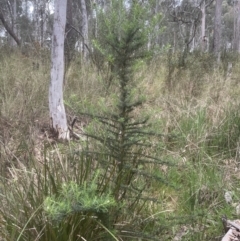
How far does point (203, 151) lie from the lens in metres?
3.33

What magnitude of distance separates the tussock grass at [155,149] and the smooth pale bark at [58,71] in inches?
8.3

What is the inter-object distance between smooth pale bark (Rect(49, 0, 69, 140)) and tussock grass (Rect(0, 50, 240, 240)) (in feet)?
0.69

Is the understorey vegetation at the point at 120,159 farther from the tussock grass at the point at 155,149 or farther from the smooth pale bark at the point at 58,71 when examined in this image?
the smooth pale bark at the point at 58,71

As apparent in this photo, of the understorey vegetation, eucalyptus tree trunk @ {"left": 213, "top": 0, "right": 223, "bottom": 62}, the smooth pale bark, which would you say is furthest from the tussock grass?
eucalyptus tree trunk @ {"left": 213, "top": 0, "right": 223, "bottom": 62}

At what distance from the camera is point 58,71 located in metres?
4.03

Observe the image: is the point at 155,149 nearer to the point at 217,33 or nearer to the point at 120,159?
the point at 120,159

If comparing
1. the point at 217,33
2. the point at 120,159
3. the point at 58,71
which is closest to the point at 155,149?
the point at 120,159

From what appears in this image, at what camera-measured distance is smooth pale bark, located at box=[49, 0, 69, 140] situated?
394cm

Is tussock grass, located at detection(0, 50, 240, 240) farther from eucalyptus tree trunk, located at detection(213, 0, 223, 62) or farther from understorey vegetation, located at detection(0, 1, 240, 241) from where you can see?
eucalyptus tree trunk, located at detection(213, 0, 223, 62)

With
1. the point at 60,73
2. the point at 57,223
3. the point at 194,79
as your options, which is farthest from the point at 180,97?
the point at 57,223

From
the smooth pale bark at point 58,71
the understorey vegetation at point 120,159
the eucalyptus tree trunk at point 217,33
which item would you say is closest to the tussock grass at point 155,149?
the understorey vegetation at point 120,159

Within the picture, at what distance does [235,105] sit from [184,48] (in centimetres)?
258

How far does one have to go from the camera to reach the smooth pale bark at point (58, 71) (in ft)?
12.9

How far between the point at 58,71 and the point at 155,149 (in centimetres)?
150
